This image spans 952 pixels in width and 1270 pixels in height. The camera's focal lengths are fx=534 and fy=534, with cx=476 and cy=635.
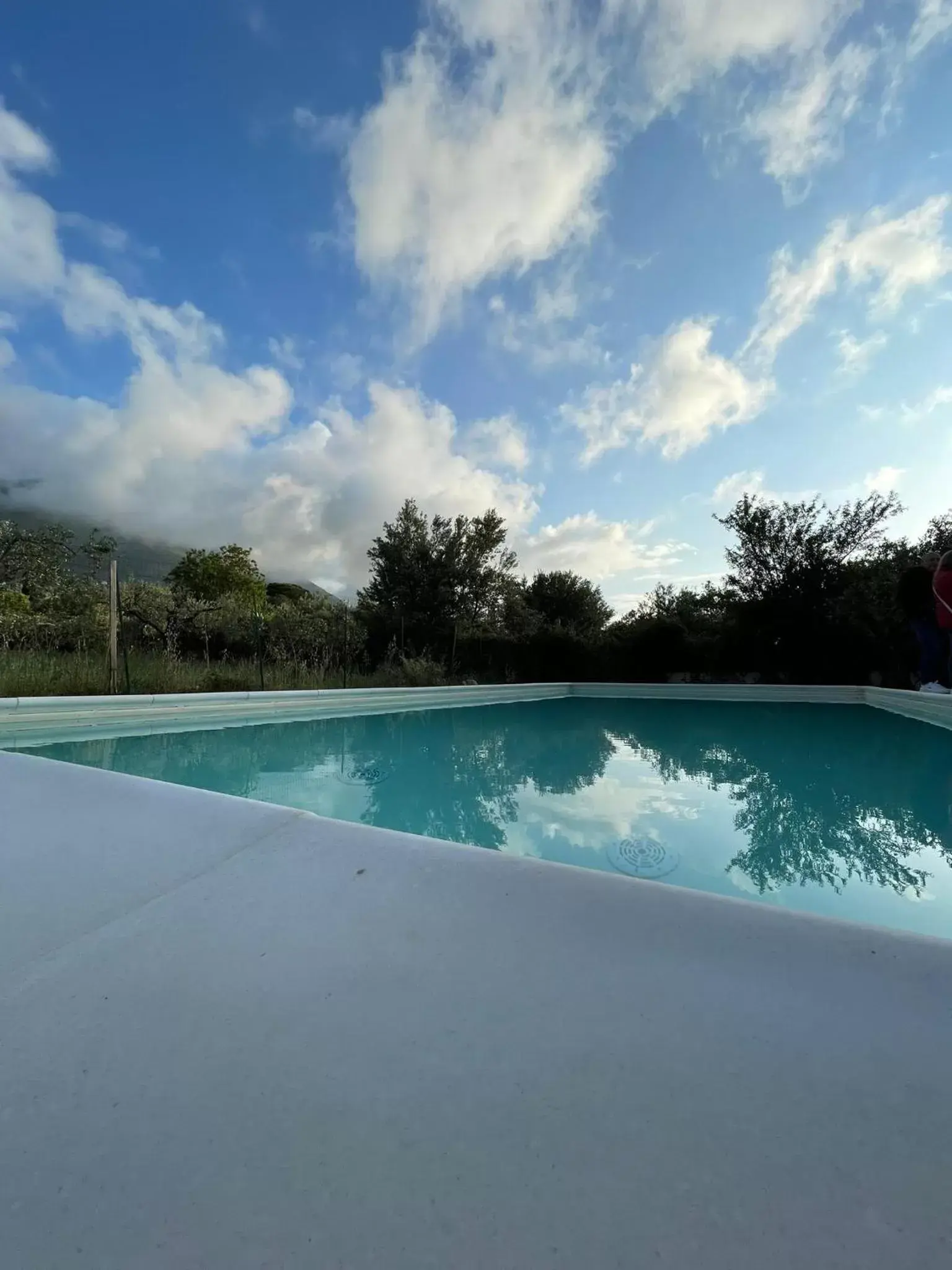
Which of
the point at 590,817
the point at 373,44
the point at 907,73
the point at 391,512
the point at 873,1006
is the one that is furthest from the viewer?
the point at 391,512

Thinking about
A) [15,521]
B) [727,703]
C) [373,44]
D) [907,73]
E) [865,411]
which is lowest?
[727,703]

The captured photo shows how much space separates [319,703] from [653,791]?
13.9 ft

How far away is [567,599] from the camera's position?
37.2 feet

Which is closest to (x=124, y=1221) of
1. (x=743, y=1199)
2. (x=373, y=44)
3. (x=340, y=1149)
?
(x=340, y=1149)

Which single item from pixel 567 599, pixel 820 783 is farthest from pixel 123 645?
pixel 567 599

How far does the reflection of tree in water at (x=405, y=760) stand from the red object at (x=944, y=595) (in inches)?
79.4

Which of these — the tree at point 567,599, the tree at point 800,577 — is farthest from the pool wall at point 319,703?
the tree at point 567,599

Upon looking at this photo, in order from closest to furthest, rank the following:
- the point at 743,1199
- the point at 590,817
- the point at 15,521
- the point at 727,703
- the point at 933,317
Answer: the point at 743,1199 → the point at 590,817 → the point at 933,317 → the point at 15,521 → the point at 727,703

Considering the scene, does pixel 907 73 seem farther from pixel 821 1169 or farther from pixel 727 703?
pixel 727 703

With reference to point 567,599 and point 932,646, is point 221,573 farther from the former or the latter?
point 932,646

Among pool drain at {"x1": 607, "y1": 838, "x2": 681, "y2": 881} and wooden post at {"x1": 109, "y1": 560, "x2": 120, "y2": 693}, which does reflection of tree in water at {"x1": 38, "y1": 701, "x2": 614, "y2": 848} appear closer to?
pool drain at {"x1": 607, "y1": 838, "x2": 681, "y2": 881}

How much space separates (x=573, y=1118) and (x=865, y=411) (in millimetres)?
7927

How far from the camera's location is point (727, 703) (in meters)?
8.03

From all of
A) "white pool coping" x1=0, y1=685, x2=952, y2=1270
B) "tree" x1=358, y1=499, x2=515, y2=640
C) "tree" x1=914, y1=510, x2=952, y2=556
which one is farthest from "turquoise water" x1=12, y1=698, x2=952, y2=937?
"tree" x1=358, y1=499, x2=515, y2=640
